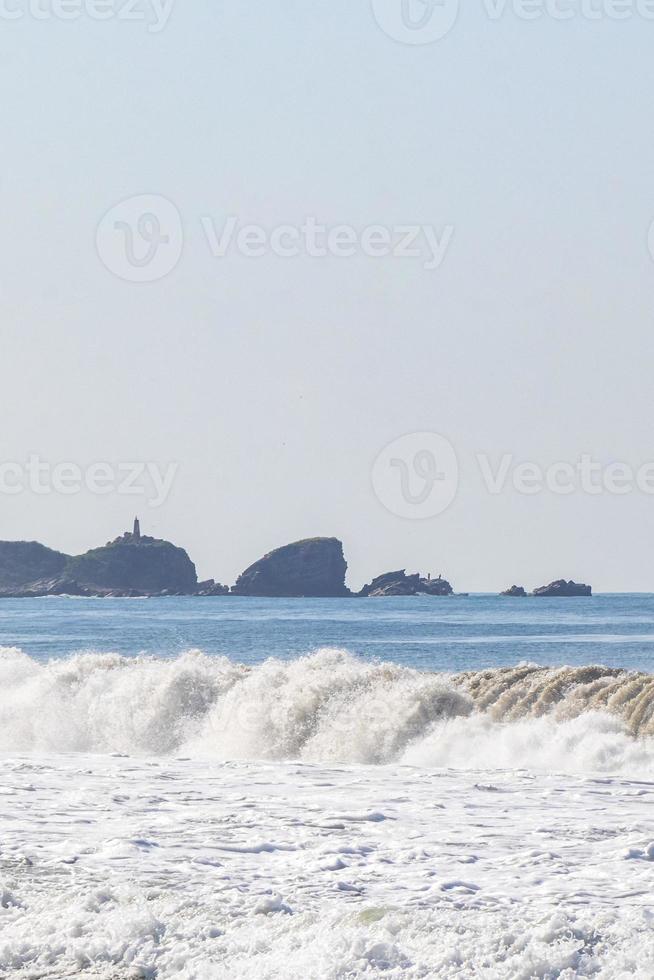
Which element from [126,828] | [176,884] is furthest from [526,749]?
[176,884]

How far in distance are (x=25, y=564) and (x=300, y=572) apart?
128 feet

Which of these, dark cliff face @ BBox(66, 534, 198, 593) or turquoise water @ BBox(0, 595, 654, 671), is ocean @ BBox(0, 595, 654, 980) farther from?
dark cliff face @ BBox(66, 534, 198, 593)

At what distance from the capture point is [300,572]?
156 m

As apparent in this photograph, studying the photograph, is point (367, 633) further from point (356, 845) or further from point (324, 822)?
point (356, 845)

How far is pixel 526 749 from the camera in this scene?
22.7m

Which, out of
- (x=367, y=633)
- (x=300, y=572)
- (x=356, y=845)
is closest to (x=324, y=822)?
(x=356, y=845)

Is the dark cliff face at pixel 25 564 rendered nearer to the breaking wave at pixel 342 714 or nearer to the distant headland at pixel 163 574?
the distant headland at pixel 163 574

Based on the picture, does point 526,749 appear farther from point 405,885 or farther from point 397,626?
point 397,626

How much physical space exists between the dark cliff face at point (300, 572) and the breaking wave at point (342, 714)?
124m

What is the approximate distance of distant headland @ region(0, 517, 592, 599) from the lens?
157000 millimetres

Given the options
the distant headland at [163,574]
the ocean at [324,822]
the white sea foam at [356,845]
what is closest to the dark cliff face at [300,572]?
the distant headland at [163,574]

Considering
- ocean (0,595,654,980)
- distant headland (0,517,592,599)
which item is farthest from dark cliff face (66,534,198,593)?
ocean (0,595,654,980)

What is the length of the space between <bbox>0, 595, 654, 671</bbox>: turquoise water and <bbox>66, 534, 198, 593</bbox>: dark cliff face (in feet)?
130

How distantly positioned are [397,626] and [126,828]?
7481 cm
